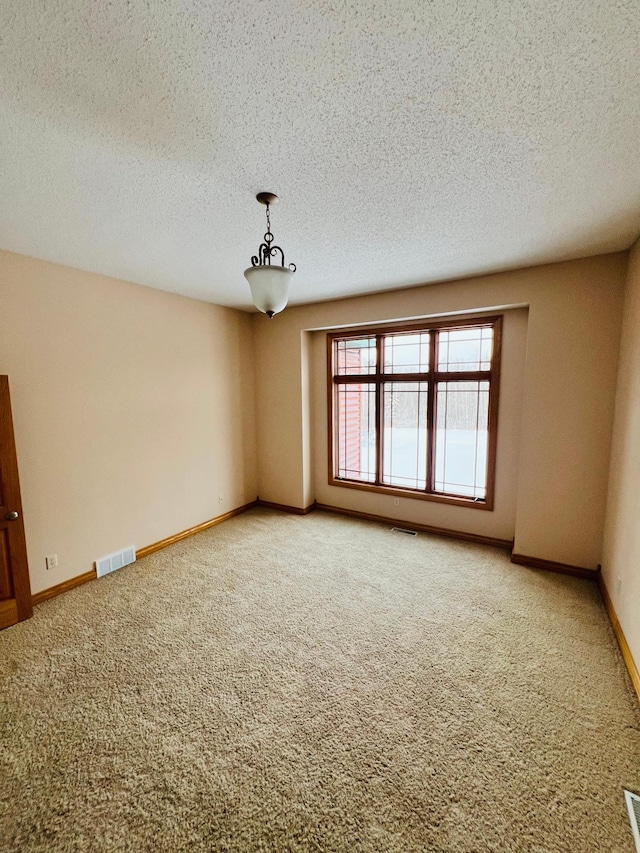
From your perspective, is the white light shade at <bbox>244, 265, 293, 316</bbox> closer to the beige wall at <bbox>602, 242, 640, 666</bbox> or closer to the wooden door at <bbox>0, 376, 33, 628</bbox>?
the wooden door at <bbox>0, 376, 33, 628</bbox>

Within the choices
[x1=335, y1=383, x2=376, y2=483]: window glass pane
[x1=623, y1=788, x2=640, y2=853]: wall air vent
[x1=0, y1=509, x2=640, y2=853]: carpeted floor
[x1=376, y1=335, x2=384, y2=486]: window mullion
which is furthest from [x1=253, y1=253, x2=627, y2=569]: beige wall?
[x1=623, y1=788, x2=640, y2=853]: wall air vent

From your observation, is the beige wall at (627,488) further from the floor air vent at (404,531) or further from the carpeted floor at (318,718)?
the floor air vent at (404,531)

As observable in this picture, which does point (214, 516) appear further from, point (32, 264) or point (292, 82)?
point (292, 82)

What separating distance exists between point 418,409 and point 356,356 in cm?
106

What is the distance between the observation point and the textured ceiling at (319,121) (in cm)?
100

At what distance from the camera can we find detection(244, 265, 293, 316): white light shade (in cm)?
187

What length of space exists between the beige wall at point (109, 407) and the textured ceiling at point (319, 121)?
621 mm

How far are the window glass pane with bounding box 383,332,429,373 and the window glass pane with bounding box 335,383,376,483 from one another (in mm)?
394

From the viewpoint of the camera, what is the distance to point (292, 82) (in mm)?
1187

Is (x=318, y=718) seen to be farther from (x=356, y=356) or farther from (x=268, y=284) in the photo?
(x=356, y=356)

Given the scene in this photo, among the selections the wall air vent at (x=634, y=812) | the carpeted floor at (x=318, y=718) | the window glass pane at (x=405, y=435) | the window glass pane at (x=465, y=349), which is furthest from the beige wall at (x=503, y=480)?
the wall air vent at (x=634, y=812)

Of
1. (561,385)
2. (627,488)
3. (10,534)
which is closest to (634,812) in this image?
(627,488)

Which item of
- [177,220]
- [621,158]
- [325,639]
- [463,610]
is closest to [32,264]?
[177,220]

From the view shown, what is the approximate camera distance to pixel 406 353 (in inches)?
163
